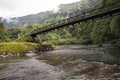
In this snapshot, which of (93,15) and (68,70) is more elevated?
(93,15)

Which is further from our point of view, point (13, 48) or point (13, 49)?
point (13, 48)

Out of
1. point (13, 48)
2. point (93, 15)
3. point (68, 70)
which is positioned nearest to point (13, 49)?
point (13, 48)

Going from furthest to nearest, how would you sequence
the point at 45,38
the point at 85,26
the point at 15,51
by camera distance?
the point at 45,38 → the point at 85,26 → the point at 15,51

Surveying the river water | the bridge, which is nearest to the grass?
the bridge

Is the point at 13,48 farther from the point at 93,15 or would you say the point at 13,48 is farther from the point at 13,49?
the point at 93,15

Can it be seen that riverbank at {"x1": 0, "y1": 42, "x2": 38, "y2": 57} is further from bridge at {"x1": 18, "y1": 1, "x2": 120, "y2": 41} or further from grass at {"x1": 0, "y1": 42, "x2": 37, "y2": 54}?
bridge at {"x1": 18, "y1": 1, "x2": 120, "y2": 41}

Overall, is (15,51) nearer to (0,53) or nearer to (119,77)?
(0,53)

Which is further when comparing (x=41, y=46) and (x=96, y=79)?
(x=41, y=46)

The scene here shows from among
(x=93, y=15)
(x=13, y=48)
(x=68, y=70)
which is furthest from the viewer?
(x=13, y=48)

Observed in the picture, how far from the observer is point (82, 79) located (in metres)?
21.5

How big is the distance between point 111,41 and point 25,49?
32120mm

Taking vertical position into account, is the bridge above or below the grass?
above

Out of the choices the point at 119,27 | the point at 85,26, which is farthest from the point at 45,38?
the point at 119,27

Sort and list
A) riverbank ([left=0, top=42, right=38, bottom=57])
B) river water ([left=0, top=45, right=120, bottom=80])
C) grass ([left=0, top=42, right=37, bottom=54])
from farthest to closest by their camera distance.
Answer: grass ([left=0, top=42, right=37, bottom=54]) < riverbank ([left=0, top=42, right=38, bottom=57]) < river water ([left=0, top=45, right=120, bottom=80])
